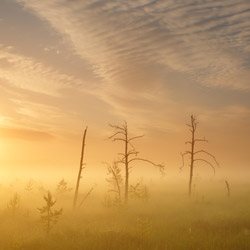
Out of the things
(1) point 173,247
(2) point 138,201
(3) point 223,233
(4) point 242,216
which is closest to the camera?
(1) point 173,247

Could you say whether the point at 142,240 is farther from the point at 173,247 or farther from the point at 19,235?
the point at 19,235

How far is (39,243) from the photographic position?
43.4 feet

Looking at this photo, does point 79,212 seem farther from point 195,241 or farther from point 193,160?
point 193,160

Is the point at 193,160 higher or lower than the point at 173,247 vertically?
higher

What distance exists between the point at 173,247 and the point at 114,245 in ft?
8.50

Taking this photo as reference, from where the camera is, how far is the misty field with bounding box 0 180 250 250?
13008 mm

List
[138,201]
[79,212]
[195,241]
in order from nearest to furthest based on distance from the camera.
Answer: [195,241]
[79,212]
[138,201]

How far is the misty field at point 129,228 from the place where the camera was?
1301cm

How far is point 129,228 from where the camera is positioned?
17.0 m

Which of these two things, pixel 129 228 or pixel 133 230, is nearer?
pixel 133 230

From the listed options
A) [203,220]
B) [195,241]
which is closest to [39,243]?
[195,241]

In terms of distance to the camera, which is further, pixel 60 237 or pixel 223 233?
pixel 223 233

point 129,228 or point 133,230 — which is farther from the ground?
point 133,230

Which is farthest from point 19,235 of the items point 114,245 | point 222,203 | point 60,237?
point 222,203
